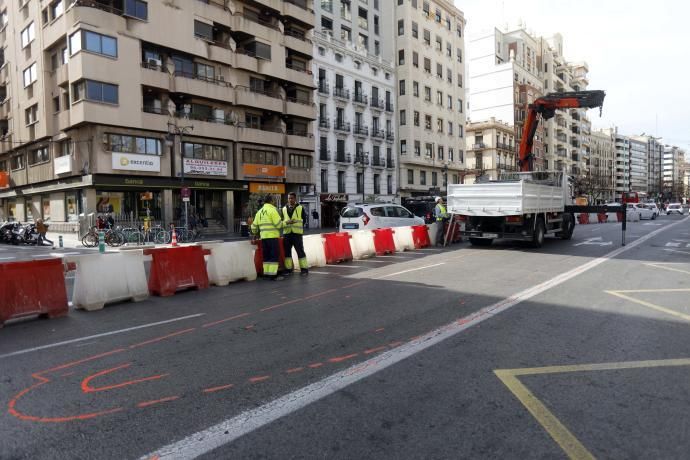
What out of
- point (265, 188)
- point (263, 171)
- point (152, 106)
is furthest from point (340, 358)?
point (265, 188)

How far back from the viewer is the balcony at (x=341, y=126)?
43.1 metres

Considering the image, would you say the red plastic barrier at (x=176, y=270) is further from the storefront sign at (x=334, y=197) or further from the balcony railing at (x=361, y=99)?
the balcony railing at (x=361, y=99)

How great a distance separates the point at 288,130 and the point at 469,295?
3384cm

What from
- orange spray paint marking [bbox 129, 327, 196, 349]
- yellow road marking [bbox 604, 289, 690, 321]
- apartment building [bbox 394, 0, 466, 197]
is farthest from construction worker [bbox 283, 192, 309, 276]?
apartment building [bbox 394, 0, 466, 197]

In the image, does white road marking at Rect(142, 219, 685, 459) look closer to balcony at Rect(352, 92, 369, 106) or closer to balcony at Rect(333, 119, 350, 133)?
balcony at Rect(333, 119, 350, 133)

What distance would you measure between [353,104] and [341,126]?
9.18ft

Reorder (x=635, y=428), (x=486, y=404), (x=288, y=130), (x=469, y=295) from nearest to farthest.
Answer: (x=635, y=428) → (x=486, y=404) → (x=469, y=295) → (x=288, y=130)

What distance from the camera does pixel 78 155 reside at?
28031 mm

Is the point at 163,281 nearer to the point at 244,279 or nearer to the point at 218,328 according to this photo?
the point at 244,279

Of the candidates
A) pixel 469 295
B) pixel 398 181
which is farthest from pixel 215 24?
pixel 469 295

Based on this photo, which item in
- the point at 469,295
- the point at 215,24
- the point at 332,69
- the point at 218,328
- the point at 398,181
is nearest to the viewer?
the point at 218,328

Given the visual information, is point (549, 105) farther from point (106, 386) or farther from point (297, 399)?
point (106, 386)

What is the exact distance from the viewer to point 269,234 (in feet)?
32.1

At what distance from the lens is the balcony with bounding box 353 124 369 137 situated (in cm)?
4466
